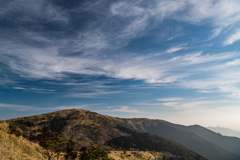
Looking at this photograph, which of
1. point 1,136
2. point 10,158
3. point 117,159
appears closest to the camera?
point 10,158

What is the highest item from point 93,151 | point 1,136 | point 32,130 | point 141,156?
point 1,136

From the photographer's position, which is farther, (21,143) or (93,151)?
(93,151)

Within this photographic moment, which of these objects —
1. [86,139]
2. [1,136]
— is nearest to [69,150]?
[1,136]

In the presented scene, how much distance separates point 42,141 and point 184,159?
213420 millimetres

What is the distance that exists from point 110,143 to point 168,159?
279ft

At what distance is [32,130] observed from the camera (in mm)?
189875

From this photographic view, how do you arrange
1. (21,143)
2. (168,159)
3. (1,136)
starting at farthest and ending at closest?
(168,159), (21,143), (1,136)

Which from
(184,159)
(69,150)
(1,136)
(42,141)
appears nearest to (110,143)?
(184,159)

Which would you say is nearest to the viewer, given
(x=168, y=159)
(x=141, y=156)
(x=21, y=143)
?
(x=21, y=143)

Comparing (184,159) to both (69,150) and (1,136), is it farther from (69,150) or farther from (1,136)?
(1,136)

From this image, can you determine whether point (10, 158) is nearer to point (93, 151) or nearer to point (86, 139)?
point (93, 151)

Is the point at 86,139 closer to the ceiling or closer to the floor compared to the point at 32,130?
closer to the floor

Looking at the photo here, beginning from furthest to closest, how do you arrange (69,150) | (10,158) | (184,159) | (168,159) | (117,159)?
(184,159) → (168,159) → (117,159) → (69,150) → (10,158)

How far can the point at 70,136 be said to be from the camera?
7830 inches
